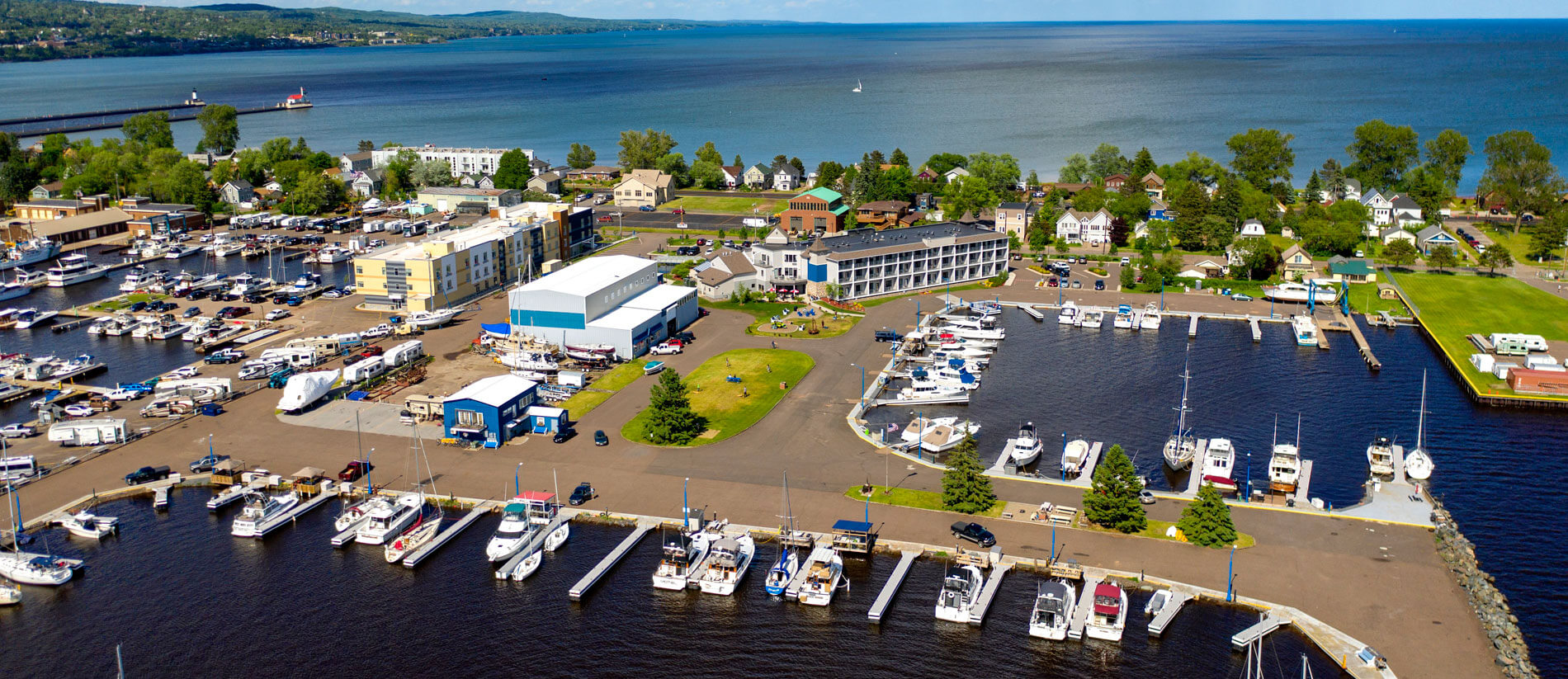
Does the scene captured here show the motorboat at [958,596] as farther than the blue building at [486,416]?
No

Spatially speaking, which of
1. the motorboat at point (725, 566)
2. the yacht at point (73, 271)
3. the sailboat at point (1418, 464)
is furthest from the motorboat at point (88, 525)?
the sailboat at point (1418, 464)

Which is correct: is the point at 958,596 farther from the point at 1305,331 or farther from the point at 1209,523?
the point at 1305,331

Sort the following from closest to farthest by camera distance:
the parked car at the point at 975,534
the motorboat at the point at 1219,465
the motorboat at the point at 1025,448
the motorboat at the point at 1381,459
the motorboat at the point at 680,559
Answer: the motorboat at the point at 680,559 → the parked car at the point at 975,534 → the motorboat at the point at 1219,465 → the motorboat at the point at 1381,459 → the motorboat at the point at 1025,448

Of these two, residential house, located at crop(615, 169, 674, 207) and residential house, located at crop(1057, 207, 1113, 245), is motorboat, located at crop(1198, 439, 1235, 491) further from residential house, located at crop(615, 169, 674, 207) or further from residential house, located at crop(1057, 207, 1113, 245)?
residential house, located at crop(615, 169, 674, 207)

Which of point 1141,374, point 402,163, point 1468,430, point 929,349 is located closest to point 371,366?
point 929,349

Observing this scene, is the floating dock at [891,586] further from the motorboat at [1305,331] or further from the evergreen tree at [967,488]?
the motorboat at [1305,331]

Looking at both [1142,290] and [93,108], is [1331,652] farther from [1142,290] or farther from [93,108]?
[93,108]
